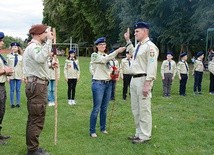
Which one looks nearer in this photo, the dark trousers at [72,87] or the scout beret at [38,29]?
the scout beret at [38,29]

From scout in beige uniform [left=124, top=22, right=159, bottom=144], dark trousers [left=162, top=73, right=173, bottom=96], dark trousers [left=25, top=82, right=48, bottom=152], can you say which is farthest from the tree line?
dark trousers [left=25, top=82, right=48, bottom=152]

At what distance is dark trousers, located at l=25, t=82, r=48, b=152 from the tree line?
22416mm

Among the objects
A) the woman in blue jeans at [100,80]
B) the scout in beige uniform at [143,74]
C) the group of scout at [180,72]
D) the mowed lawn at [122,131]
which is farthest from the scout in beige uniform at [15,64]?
the group of scout at [180,72]

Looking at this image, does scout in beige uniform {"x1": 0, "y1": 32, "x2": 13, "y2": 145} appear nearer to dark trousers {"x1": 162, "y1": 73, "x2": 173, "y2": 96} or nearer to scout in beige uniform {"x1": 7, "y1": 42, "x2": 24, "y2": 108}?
scout in beige uniform {"x1": 7, "y1": 42, "x2": 24, "y2": 108}

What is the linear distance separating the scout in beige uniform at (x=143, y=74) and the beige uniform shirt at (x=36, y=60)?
6.37ft

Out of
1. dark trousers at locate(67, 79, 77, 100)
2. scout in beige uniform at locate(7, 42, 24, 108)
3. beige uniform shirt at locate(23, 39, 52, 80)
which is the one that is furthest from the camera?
dark trousers at locate(67, 79, 77, 100)

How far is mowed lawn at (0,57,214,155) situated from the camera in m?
6.64

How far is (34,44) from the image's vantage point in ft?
19.3

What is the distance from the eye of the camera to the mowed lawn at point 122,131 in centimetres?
664

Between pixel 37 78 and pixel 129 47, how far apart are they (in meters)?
2.51

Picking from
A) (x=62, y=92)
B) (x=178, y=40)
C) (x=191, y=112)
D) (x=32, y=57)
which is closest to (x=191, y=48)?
(x=178, y=40)

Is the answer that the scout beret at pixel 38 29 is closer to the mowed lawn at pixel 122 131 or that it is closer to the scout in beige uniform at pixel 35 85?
the scout in beige uniform at pixel 35 85

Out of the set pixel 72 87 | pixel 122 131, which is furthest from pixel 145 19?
pixel 122 131

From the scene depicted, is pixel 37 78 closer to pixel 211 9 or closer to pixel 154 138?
pixel 154 138
